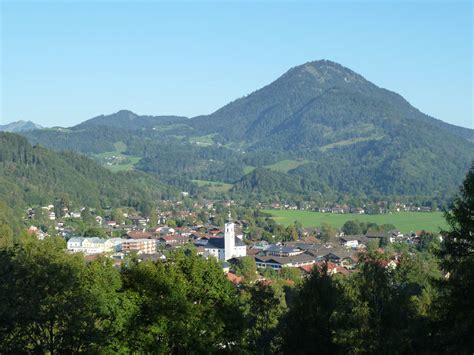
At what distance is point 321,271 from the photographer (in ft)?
60.1

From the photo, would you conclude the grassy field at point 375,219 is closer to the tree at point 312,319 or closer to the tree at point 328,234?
Answer: the tree at point 328,234

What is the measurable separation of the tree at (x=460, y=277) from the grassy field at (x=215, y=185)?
5684 inches

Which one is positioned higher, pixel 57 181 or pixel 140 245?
pixel 57 181

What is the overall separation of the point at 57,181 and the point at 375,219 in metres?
55.5

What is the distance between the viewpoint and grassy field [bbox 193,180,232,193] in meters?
161

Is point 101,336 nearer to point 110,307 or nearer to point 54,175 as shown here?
point 110,307

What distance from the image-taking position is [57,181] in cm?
12112

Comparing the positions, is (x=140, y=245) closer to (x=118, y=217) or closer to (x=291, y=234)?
(x=291, y=234)

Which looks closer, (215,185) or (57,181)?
(57,181)

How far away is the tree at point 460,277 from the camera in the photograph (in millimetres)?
11453

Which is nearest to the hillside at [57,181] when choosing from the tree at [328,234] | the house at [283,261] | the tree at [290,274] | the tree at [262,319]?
the tree at [328,234]

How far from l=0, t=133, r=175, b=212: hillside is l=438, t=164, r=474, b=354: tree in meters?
91.9

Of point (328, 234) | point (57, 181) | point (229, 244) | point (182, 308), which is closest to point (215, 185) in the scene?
point (57, 181)

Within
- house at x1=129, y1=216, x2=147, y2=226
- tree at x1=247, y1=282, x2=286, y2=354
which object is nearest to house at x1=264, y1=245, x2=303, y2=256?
house at x1=129, y1=216, x2=147, y2=226
